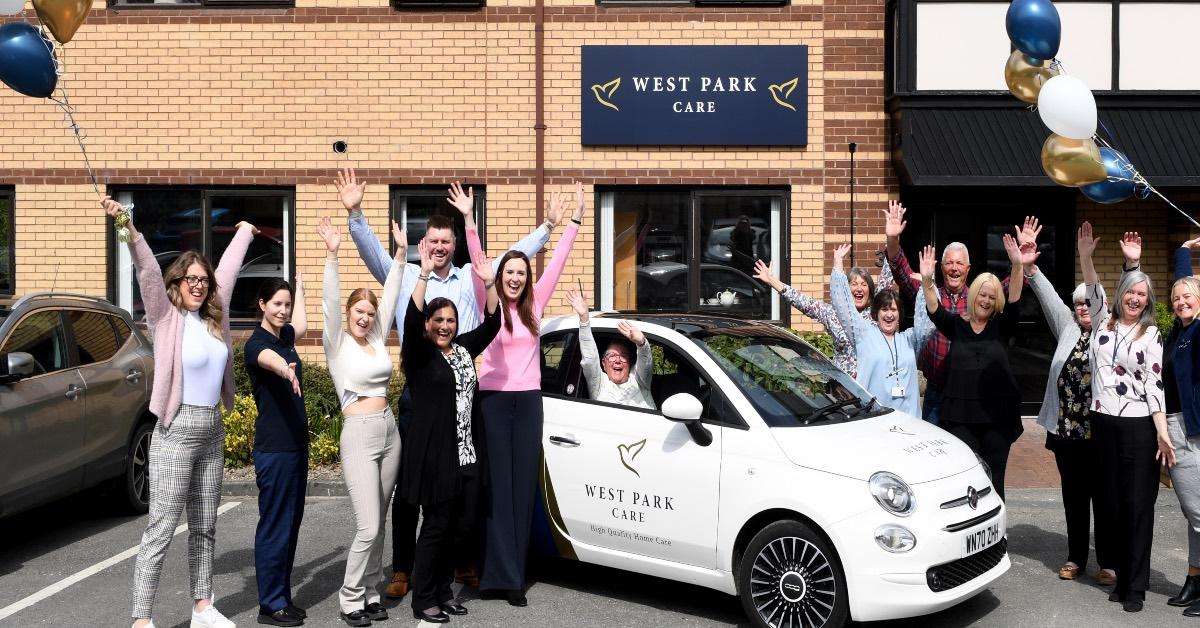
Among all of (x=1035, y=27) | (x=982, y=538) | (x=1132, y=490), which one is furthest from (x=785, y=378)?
(x=1035, y=27)

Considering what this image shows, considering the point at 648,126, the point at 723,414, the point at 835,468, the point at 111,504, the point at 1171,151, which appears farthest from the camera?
the point at 648,126

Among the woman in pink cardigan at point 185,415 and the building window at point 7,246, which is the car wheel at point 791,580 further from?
the building window at point 7,246

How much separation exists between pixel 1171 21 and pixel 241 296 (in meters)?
10.00

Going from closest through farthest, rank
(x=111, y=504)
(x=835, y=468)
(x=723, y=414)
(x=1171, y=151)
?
(x=835, y=468)
(x=723, y=414)
(x=111, y=504)
(x=1171, y=151)

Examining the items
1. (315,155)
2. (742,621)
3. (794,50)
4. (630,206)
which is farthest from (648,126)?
(742,621)

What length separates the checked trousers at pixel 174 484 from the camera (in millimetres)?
5629

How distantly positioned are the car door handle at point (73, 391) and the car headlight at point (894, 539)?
17.4ft

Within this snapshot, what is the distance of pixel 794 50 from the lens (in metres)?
12.5

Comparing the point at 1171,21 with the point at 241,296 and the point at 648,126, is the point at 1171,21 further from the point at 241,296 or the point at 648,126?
the point at 241,296

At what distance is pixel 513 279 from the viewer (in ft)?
20.7

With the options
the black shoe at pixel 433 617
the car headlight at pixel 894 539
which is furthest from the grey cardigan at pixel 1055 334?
the black shoe at pixel 433 617

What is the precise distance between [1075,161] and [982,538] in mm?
2446

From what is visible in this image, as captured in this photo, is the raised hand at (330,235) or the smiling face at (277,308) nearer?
the smiling face at (277,308)

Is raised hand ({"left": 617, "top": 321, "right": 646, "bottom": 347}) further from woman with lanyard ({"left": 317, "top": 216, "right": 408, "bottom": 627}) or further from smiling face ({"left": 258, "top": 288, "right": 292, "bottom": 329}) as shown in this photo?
smiling face ({"left": 258, "top": 288, "right": 292, "bottom": 329})
